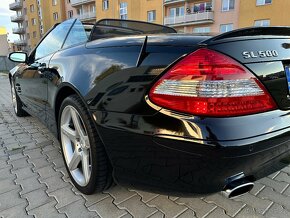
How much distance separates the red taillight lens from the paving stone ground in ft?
2.43

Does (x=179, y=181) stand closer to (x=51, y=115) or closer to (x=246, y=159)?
(x=246, y=159)

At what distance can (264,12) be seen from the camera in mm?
22406

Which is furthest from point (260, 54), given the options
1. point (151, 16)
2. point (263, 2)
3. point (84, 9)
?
point (84, 9)

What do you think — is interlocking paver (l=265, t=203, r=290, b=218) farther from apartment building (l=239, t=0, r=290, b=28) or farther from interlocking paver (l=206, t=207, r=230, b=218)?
apartment building (l=239, t=0, r=290, b=28)

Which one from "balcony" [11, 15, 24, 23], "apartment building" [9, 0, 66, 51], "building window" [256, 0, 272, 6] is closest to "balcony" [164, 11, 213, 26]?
"building window" [256, 0, 272, 6]

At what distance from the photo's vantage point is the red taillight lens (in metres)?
→ 1.26

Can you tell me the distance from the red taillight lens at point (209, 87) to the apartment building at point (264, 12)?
23.3 m

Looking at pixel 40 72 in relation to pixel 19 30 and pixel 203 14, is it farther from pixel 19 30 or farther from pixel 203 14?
pixel 19 30

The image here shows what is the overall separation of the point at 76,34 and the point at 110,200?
65.9 inches

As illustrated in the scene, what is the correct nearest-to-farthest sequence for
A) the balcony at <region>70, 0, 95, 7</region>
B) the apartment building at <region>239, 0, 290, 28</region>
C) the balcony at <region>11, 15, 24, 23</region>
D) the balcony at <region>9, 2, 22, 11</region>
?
the apartment building at <region>239, 0, 290, 28</region>
the balcony at <region>70, 0, 95, 7</region>
the balcony at <region>9, 2, 22, 11</region>
the balcony at <region>11, 15, 24, 23</region>

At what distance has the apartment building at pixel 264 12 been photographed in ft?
69.8

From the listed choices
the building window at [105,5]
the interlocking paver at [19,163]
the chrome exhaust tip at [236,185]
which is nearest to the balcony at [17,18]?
the building window at [105,5]

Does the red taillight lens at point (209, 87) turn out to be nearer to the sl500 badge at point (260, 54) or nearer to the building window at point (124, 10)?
the sl500 badge at point (260, 54)

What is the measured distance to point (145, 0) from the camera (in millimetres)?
29875
